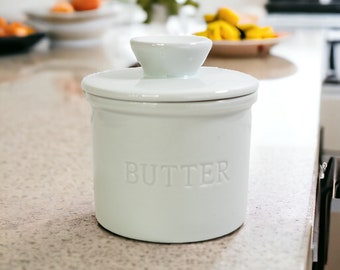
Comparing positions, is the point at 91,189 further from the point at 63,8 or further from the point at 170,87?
the point at 63,8

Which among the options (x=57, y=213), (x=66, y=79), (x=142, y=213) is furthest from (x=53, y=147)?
(x=66, y=79)

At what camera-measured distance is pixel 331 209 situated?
2.56ft

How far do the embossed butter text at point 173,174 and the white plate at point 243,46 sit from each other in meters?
1.09

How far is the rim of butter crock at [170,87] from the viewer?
49cm

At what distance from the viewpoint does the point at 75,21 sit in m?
2.01

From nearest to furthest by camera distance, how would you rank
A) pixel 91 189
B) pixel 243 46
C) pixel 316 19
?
pixel 91 189 < pixel 243 46 < pixel 316 19

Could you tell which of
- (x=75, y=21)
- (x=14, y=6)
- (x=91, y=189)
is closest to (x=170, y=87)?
(x=91, y=189)

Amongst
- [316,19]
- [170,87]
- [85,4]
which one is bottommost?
[316,19]

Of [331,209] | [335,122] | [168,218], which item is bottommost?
[335,122]

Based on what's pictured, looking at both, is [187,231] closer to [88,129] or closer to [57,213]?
[57,213]

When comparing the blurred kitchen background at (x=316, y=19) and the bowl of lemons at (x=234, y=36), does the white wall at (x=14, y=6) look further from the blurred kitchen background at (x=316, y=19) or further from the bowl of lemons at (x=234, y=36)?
the bowl of lemons at (x=234, y=36)

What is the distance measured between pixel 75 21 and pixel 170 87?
157 centimetres

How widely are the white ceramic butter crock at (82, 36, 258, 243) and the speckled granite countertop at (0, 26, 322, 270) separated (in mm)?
27

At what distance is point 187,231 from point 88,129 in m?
0.48
